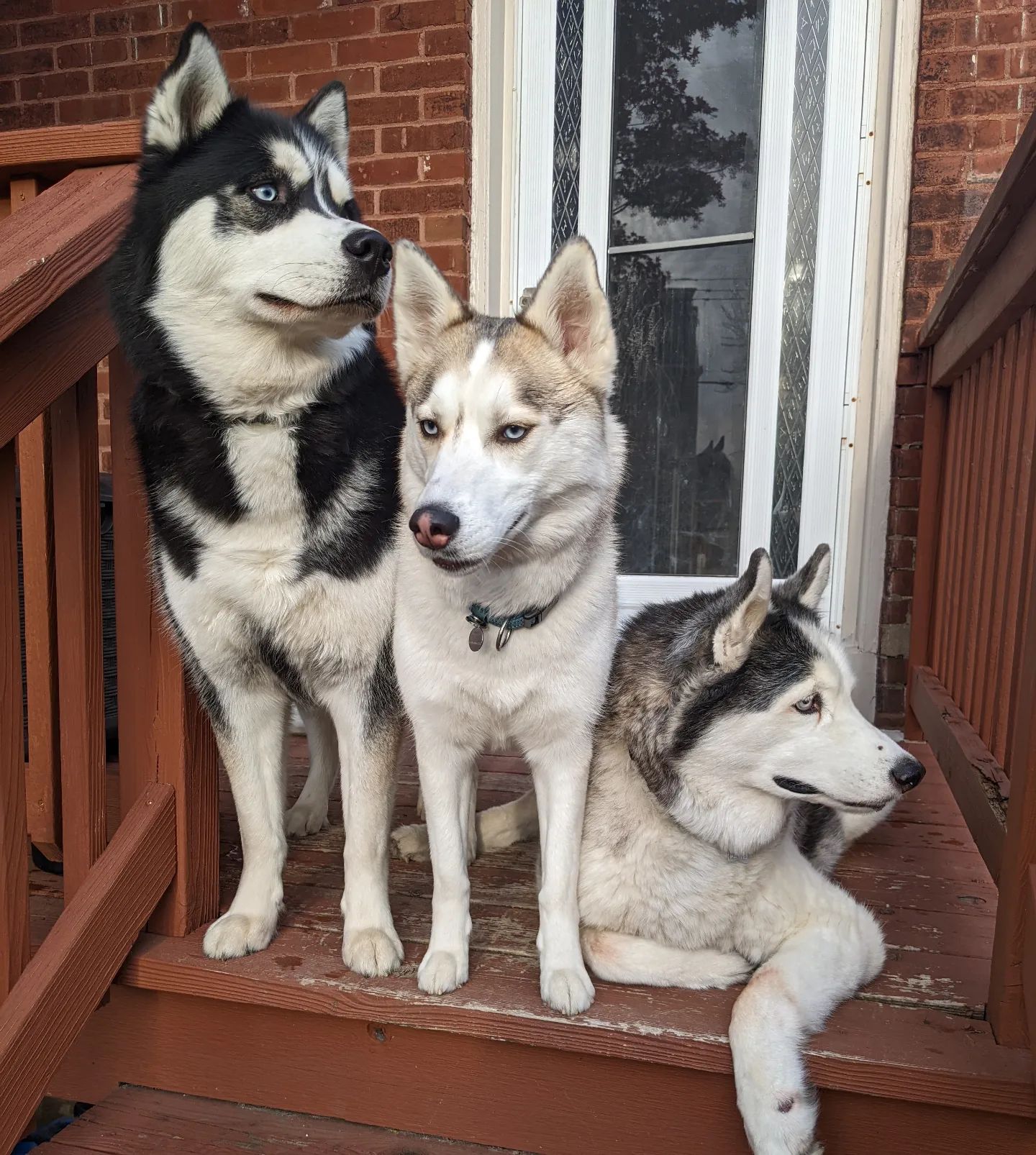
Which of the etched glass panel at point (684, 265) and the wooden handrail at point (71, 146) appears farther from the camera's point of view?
the etched glass panel at point (684, 265)

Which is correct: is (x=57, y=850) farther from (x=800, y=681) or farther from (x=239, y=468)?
(x=800, y=681)

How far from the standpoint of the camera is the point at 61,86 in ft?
12.8

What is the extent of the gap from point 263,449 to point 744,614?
1014mm

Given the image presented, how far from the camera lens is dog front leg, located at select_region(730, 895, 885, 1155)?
4.59 ft

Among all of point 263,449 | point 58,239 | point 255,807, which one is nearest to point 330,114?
point 58,239

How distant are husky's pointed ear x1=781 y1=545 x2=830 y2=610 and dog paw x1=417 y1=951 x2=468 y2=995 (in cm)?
103

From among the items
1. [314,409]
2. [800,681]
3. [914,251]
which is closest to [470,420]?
[314,409]

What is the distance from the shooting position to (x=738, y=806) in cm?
166

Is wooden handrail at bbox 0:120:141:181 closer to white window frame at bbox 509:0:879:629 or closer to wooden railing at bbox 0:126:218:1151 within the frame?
wooden railing at bbox 0:126:218:1151

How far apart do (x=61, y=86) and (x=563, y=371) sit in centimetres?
371

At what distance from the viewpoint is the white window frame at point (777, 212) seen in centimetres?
331

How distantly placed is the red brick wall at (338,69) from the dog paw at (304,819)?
2.25m

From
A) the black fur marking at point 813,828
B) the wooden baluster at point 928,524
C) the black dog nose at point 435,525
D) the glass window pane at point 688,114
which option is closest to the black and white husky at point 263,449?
the black dog nose at point 435,525

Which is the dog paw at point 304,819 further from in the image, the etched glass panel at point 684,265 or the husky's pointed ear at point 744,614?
the etched glass panel at point 684,265
